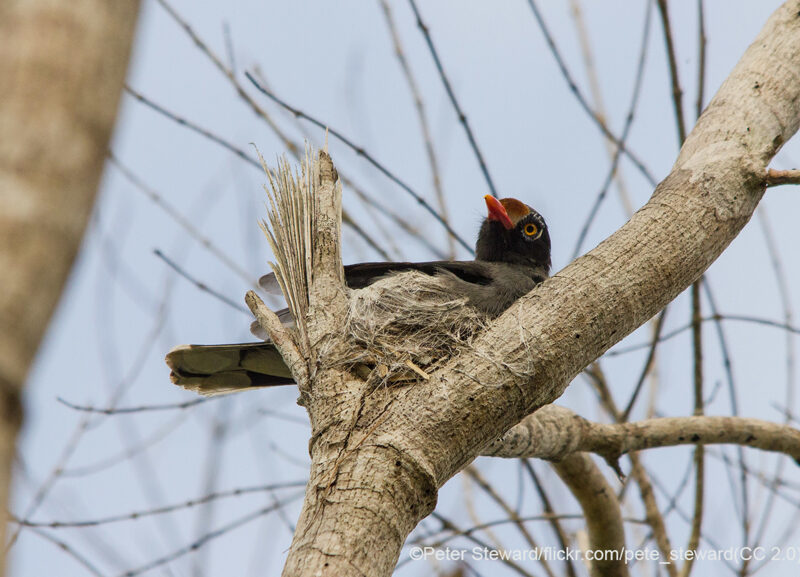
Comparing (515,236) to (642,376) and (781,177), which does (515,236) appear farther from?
(781,177)

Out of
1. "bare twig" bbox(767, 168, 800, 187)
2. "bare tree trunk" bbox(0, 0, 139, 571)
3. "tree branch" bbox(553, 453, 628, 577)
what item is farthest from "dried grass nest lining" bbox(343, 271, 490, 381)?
"bare tree trunk" bbox(0, 0, 139, 571)

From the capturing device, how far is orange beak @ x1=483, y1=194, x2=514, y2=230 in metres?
4.58

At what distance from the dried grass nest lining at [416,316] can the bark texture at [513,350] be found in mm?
511

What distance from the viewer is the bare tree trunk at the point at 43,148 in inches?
29.6

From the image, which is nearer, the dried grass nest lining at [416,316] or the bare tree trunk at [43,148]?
the bare tree trunk at [43,148]

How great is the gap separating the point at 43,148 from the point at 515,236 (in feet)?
13.2

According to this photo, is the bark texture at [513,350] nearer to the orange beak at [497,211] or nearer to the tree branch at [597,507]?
the tree branch at [597,507]

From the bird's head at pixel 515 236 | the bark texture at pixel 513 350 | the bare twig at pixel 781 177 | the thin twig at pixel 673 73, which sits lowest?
the bark texture at pixel 513 350

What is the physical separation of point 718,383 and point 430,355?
2.24m

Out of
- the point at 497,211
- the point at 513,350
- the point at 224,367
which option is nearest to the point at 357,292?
the point at 224,367

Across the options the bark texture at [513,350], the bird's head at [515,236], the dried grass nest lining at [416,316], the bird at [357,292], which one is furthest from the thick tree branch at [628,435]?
the bird's head at [515,236]

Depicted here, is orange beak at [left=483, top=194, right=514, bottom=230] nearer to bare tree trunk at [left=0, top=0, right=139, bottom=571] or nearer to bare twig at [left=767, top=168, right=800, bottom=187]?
bare twig at [left=767, top=168, right=800, bottom=187]

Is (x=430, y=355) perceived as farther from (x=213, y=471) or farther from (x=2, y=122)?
(x=2, y=122)

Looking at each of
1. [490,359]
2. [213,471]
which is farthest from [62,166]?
[213,471]
